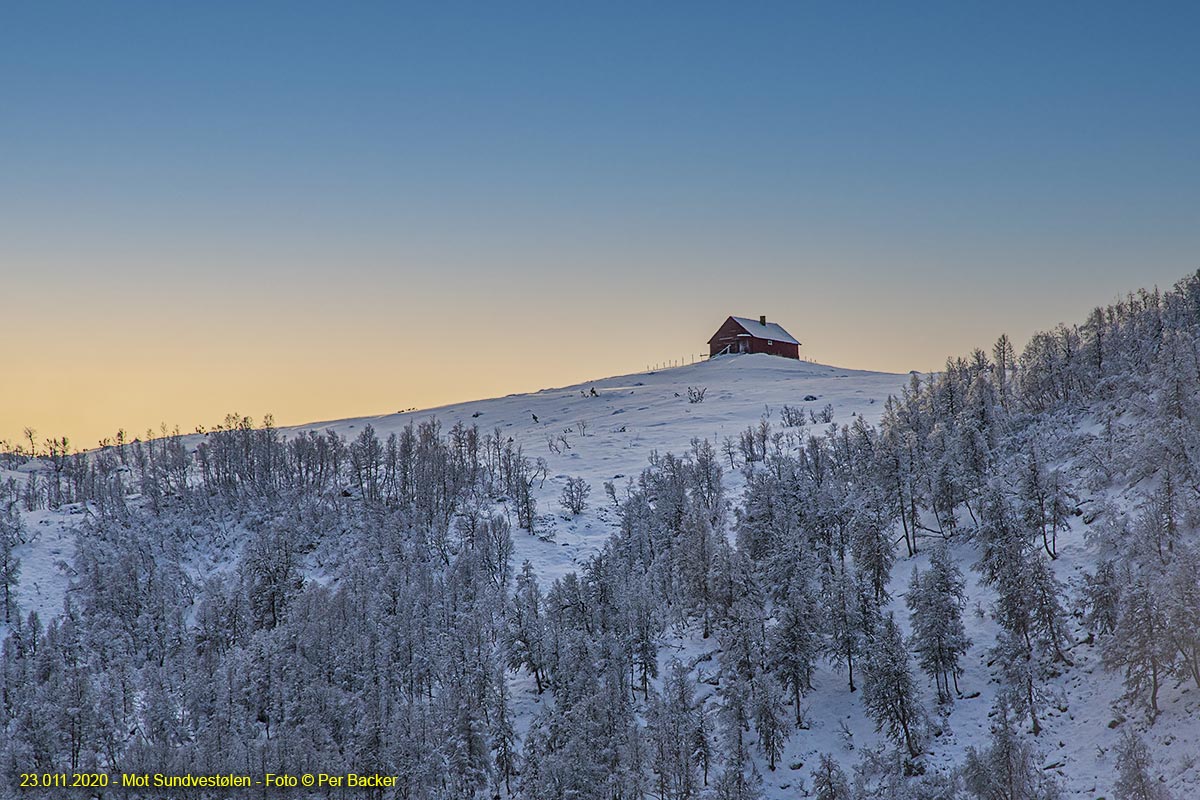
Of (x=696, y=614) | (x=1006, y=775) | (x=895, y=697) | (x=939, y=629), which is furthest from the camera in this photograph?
(x=696, y=614)

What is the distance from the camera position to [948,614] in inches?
2067

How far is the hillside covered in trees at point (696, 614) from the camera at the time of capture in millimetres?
47969

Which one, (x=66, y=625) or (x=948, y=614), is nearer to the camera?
(x=948, y=614)

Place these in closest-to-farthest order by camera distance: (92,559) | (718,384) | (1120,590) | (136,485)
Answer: (1120,590) → (92,559) → (136,485) → (718,384)

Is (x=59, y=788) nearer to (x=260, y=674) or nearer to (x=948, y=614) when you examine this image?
(x=260, y=674)

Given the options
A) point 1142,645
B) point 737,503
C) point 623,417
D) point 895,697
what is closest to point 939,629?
point 895,697

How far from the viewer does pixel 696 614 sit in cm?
7119

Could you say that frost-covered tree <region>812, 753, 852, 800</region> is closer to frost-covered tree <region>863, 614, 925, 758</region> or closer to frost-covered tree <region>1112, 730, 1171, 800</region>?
frost-covered tree <region>863, 614, 925, 758</region>

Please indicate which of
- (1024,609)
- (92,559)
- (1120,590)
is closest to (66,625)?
(92,559)

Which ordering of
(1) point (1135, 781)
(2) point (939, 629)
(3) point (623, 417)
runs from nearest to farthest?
(1) point (1135, 781) < (2) point (939, 629) < (3) point (623, 417)

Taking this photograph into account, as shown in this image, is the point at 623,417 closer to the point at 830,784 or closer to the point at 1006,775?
the point at 830,784

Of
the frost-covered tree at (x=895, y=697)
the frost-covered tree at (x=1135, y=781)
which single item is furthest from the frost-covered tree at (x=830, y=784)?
the frost-covered tree at (x=1135, y=781)

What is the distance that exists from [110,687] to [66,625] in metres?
13.5

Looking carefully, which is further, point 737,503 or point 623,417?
point 623,417
